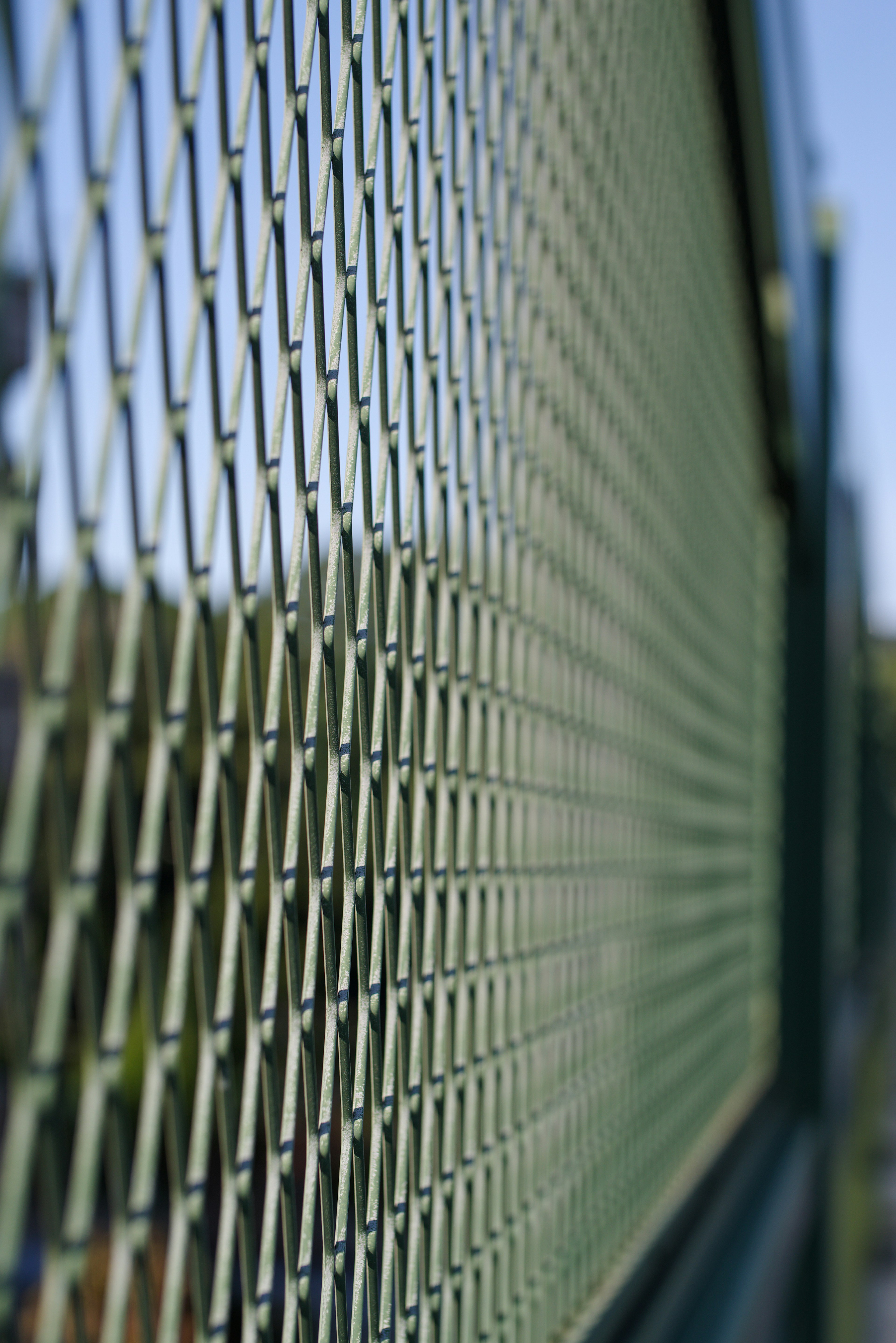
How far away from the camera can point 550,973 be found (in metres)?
0.91

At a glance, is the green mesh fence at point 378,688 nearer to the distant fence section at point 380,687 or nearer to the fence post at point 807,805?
the distant fence section at point 380,687

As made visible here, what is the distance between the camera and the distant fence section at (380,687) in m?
0.34

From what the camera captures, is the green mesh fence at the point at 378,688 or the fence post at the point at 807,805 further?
the fence post at the point at 807,805

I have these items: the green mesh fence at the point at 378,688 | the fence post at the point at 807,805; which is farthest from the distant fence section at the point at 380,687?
the fence post at the point at 807,805

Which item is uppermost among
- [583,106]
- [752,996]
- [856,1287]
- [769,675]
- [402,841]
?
[583,106]

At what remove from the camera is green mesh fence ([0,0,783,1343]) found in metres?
0.34

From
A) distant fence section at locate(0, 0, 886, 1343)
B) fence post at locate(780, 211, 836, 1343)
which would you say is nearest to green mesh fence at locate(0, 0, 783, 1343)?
distant fence section at locate(0, 0, 886, 1343)

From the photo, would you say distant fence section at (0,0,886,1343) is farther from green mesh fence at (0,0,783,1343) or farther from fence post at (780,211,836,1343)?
fence post at (780,211,836,1343)

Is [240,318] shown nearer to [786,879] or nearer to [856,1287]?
[786,879]

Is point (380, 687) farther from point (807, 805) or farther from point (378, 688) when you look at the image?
point (807, 805)

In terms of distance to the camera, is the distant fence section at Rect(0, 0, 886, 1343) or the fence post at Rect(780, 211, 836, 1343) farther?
the fence post at Rect(780, 211, 836, 1343)

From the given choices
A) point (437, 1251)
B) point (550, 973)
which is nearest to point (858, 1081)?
point (550, 973)

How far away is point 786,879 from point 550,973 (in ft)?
4.85

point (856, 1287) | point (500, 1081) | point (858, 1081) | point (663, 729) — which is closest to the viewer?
point (500, 1081)
